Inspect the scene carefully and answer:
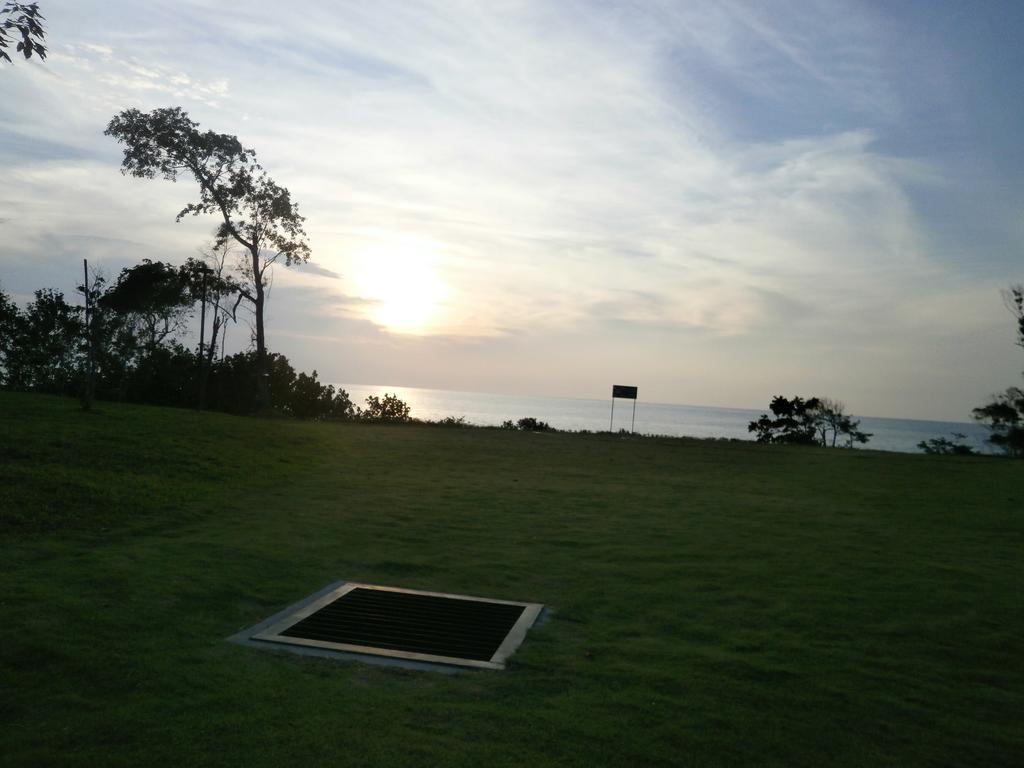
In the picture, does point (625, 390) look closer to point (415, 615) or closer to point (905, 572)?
point (905, 572)

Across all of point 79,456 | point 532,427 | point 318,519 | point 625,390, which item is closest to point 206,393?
point 532,427

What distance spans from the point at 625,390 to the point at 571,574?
23.0 metres

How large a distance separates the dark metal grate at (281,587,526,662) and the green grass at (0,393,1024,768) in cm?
32

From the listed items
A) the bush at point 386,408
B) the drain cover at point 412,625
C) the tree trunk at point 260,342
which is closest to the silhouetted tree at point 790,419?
the bush at point 386,408

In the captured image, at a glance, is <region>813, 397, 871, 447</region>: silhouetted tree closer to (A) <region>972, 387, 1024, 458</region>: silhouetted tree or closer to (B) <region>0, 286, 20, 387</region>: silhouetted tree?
(A) <region>972, 387, 1024, 458</region>: silhouetted tree

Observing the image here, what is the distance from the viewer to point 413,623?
4.80 meters

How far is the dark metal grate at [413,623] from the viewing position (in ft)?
14.4

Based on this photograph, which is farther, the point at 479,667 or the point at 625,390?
the point at 625,390

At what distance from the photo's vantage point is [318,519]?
8.31 metres

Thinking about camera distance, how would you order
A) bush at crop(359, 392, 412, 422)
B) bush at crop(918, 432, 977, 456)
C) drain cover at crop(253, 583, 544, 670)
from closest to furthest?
1. drain cover at crop(253, 583, 544, 670)
2. bush at crop(918, 432, 977, 456)
3. bush at crop(359, 392, 412, 422)

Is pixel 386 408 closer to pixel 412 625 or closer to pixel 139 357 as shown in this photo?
pixel 139 357

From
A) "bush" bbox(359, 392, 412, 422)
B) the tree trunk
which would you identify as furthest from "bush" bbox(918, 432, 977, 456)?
the tree trunk

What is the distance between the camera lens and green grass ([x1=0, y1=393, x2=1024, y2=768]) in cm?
314

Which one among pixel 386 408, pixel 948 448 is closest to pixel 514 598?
pixel 386 408
